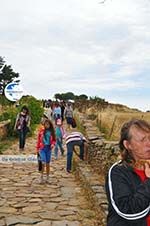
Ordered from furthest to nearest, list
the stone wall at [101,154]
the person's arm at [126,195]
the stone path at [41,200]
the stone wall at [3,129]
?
the stone wall at [3,129]
the stone wall at [101,154]
the stone path at [41,200]
the person's arm at [126,195]

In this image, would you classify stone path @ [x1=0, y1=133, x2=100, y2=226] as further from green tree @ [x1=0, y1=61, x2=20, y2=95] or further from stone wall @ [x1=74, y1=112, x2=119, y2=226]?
green tree @ [x1=0, y1=61, x2=20, y2=95]

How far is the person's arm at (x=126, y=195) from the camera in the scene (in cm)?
A: 271

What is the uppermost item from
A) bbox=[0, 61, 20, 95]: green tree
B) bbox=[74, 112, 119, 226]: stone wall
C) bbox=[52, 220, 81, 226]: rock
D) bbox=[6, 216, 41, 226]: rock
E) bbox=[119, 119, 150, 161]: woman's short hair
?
bbox=[0, 61, 20, 95]: green tree

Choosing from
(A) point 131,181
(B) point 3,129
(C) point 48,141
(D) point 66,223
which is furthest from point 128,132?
(B) point 3,129

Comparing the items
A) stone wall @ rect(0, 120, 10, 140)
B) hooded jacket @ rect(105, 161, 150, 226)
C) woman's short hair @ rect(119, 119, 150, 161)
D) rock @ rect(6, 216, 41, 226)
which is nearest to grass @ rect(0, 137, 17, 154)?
stone wall @ rect(0, 120, 10, 140)

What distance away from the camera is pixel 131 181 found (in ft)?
9.37

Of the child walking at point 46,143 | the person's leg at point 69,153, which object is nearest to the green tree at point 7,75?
the person's leg at point 69,153

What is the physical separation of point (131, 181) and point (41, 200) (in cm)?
659

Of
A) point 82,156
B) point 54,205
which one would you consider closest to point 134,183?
point 54,205

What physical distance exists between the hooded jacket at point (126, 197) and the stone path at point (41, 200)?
456 centimetres

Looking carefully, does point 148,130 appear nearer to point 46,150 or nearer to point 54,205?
point 54,205

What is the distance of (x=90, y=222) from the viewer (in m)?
7.63

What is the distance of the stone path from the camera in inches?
304

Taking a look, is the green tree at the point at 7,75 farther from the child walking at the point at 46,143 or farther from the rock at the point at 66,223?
the rock at the point at 66,223
